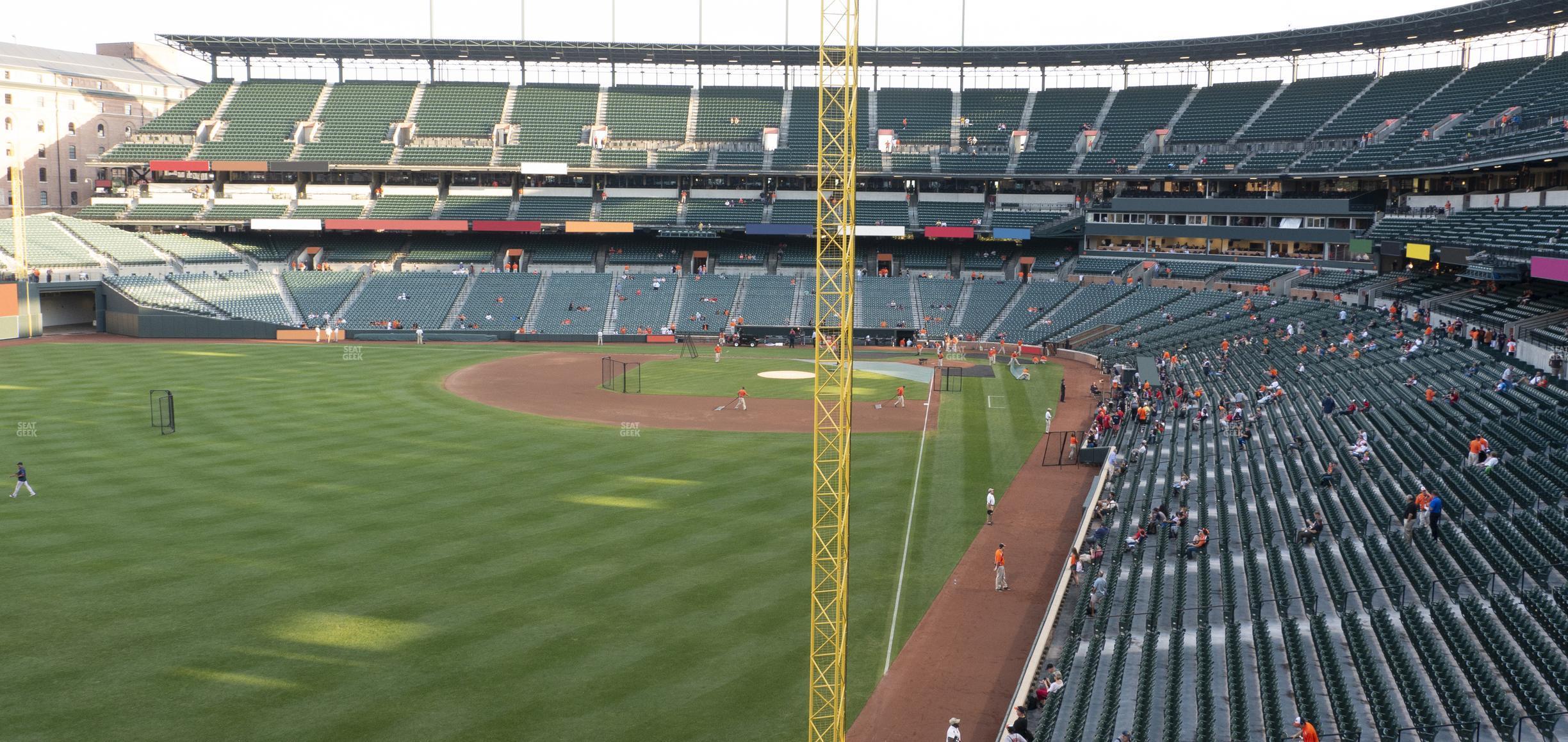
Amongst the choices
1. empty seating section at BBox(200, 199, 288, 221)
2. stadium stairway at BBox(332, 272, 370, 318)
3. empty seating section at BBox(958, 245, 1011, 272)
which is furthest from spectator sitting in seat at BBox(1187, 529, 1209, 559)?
empty seating section at BBox(200, 199, 288, 221)

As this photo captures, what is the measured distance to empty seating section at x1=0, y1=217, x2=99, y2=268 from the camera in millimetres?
73000

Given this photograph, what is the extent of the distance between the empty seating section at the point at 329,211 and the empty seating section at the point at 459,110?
8.30 metres

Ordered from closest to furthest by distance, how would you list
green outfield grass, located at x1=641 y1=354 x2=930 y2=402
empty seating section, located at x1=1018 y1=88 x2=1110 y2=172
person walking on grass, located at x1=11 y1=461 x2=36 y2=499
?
person walking on grass, located at x1=11 y1=461 x2=36 y2=499 → green outfield grass, located at x1=641 y1=354 x2=930 y2=402 → empty seating section, located at x1=1018 y1=88 x2=1110 y2=172

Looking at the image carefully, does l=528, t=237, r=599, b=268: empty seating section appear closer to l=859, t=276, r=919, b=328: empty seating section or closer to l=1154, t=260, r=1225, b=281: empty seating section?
l=859, t=276, r=919, b=328: empty seating section

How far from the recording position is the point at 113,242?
265ft

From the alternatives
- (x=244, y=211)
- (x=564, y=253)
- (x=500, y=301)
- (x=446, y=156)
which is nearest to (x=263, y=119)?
(x=244, y=211)

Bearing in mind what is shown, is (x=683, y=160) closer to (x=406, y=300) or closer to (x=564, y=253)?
(x=564, y=253)

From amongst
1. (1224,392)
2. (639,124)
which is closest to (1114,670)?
(1224,392)

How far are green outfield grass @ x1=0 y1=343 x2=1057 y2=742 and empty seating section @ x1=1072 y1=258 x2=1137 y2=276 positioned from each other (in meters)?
39.5

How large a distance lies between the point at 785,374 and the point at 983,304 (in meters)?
25.1

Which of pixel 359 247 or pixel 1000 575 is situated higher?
pixel 359 247

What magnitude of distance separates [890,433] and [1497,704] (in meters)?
30.0

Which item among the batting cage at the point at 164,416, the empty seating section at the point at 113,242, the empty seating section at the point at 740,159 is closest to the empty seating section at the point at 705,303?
the empty seating section at the point at 740,159

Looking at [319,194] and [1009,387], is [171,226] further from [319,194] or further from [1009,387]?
[1009,387]
